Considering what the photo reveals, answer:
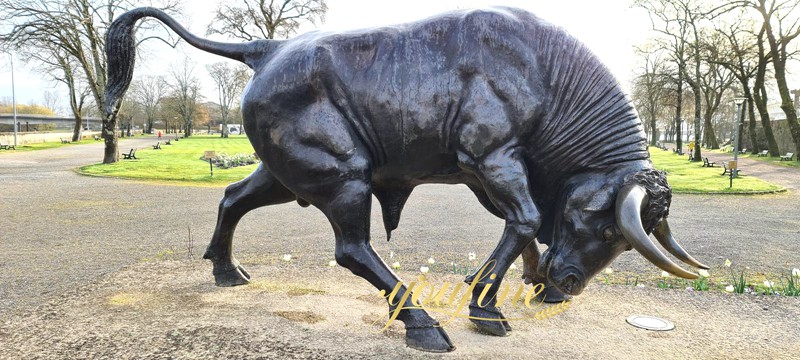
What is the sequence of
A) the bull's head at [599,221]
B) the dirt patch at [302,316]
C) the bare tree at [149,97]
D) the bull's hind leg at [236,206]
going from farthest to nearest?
the bare tree at [149,97] → the bull's hind leg at [236,206] → the dirt patch at [302,316] → the bull's head at [599,221]

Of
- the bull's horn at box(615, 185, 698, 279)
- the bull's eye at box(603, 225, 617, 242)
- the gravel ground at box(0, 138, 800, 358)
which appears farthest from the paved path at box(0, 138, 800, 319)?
the bull's horn at box(615, 185, 698, 279)

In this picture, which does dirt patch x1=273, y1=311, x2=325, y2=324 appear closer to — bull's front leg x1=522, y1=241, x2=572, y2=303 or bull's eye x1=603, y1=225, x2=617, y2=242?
bull's front leg x1=522, y1=241, x2=572, y2=303

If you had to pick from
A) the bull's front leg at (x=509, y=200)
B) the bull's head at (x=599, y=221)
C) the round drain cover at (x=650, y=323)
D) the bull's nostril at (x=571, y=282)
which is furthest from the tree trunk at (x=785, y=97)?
the bull's front leg at (x=509, y=200)

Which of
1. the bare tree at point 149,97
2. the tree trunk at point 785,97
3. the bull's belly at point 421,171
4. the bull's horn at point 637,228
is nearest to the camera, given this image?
the bull's horn at point 637,228

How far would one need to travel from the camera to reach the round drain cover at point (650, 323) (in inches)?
153

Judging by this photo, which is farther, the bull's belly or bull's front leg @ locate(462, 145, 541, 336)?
the bull's belly

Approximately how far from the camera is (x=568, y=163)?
11.2ft

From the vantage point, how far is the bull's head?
314 centimetres

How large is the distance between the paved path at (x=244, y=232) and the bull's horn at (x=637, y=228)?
3.79 m

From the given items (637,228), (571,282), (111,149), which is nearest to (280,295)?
(571,282)

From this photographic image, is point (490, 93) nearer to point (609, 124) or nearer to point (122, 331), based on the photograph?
point (609, 124)

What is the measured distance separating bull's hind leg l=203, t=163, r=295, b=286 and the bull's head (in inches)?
88.9

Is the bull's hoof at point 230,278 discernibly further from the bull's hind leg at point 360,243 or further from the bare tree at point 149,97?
the bare tree at point 149,97

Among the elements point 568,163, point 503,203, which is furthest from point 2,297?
point 568,163
